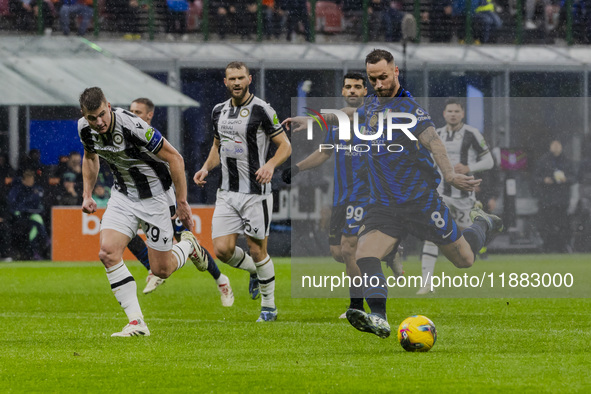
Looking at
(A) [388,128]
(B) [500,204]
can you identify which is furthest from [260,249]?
(B) [500,204]

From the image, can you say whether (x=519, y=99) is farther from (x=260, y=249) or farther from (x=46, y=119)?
(x=260, y=249)

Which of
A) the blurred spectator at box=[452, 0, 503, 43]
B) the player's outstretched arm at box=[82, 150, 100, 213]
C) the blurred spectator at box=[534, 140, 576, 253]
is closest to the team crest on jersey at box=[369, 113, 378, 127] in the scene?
the player's outstretched arm at box=[82, 150, 100, 213]

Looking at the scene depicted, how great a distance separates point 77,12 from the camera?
→ 23.7m

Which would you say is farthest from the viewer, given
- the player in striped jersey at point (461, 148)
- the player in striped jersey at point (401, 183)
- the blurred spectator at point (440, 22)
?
the blurred spectator at point (440, 22)

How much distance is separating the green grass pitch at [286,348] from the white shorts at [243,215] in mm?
725

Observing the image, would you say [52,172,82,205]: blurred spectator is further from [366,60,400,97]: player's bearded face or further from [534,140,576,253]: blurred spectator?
[366,60,400,97]: player's bearded face

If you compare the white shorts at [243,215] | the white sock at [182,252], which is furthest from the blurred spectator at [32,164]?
the white shorts at [243,215]

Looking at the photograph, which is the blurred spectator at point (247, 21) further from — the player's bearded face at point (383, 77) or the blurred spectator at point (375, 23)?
the player's bearded face at point (383, 77)

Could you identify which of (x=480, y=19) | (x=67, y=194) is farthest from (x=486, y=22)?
(x=67, y=194)

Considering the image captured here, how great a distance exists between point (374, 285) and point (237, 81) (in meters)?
2.29

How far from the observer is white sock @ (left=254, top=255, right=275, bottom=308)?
982 centimetres

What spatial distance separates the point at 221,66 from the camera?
940 inches

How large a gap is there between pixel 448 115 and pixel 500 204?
4774 millimetres

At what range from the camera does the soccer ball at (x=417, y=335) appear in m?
7.37
